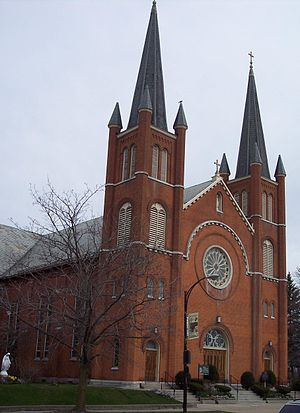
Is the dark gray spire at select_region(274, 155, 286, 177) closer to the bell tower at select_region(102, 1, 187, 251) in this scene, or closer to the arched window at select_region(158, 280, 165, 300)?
the bell tower at select_region(102, 1, 187, 251)

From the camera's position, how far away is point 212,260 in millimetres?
44594

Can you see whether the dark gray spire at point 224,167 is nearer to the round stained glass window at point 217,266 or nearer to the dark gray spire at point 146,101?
the round stained glass window at point 217,266

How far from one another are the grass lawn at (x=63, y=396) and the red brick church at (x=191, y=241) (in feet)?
10.6

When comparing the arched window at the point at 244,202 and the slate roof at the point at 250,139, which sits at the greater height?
the slate roof at the point at 250,139

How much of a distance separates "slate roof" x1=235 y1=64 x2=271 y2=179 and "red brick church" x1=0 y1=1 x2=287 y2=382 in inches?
17.5

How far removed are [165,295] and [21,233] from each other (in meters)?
28.4

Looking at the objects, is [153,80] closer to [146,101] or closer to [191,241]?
[146,101]

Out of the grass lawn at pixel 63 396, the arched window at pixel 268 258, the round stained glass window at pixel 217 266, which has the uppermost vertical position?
the arched window at pixel 268 258

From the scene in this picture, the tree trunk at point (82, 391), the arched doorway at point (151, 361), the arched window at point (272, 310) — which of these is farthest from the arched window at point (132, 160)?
the tree trunk at point (82, 391)

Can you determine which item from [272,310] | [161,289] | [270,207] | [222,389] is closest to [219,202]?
[270,207]

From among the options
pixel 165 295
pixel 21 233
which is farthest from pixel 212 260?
pixel 21 233

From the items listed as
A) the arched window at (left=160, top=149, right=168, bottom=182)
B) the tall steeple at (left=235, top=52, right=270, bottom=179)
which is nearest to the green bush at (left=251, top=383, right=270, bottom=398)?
the arched window at (left=160, top=149, right=168, bottom=182)

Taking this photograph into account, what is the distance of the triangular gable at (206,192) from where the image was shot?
43906mm

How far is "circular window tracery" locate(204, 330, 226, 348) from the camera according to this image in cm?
4253
